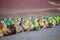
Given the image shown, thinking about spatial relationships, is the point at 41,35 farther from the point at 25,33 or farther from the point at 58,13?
the point at 58,13

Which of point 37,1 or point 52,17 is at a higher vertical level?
point 37,1

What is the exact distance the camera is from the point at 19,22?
1811 mm

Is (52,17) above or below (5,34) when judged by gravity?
above

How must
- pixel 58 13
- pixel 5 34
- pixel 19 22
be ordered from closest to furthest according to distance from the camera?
1. pixel 5 34
2. pixel 19 22
3. pixel 58 13

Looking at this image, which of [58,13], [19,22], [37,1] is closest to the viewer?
[19,22]

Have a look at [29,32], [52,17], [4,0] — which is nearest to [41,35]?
[29,32]

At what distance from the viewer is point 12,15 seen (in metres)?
1.78

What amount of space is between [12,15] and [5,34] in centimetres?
25

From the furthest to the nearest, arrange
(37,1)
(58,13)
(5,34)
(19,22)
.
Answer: (58,13) < (37,1) < (19,22) < (5,34)

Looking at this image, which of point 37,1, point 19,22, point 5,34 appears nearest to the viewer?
point 5,34

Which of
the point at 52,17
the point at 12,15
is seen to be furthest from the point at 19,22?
the point at 52,17

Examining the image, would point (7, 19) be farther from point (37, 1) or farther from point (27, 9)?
point (37, 1)

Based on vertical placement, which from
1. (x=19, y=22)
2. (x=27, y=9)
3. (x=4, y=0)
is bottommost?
(x=19, y=22)

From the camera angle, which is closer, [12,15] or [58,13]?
[12,15]
